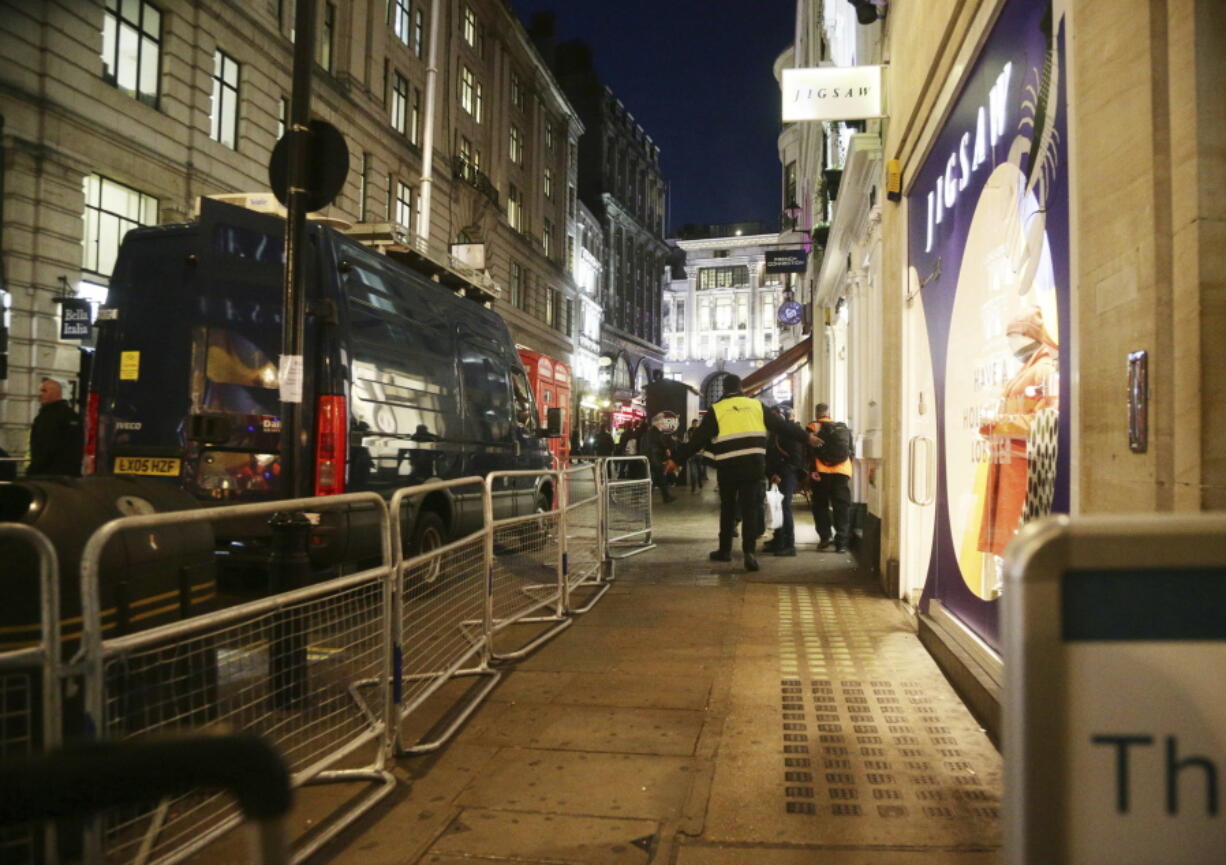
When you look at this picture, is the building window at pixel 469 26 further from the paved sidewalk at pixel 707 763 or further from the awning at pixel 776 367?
the paved sidewalk at pixel 707 763

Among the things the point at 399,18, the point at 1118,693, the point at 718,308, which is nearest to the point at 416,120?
the point at 399,18

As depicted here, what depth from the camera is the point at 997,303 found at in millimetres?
4688

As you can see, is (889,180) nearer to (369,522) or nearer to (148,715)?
(369,522)

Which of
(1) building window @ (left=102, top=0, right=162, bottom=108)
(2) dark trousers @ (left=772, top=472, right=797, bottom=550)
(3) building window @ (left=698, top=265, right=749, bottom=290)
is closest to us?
(2) dark trousers @ (left=772, top=472, right=797, bottom=550)

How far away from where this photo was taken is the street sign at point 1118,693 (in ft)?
4.10

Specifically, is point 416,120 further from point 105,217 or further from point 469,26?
point 105,217

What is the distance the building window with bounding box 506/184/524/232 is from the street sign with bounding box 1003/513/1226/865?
135ft

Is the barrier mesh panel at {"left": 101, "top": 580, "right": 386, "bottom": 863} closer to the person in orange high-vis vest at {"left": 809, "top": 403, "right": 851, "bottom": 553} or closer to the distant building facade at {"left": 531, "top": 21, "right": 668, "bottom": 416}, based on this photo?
the person in orange high-vis vest at {"left": 809, "top": 403, "right": 851, "bottom": 553}

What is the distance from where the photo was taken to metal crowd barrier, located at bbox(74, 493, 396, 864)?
98.7 inches

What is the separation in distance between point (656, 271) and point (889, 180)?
71.2 m

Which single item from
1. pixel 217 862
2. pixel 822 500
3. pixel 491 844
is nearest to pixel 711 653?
pixel 491 844

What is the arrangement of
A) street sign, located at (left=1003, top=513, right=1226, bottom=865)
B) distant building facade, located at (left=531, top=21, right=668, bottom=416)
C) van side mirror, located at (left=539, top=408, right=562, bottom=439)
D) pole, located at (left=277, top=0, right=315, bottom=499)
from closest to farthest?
street sign, located at (left=1003, top=513, right=1226, bottom=865)
pole, located at (left=277, top=0, right=315, bottom=499)
van side mirror, located at (left=539, top=408, right=562, bottom=439)
distant building facade, located at (left=531, top=21, right=668, bottom=416)

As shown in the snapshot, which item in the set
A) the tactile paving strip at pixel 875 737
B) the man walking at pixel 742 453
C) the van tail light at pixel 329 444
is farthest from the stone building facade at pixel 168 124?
the tactile paving strip at pixel 875 737

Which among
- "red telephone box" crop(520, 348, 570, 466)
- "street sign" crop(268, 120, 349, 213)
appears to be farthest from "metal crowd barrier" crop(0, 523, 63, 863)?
"red telephone box" crop(520, 348, 570, 466)
